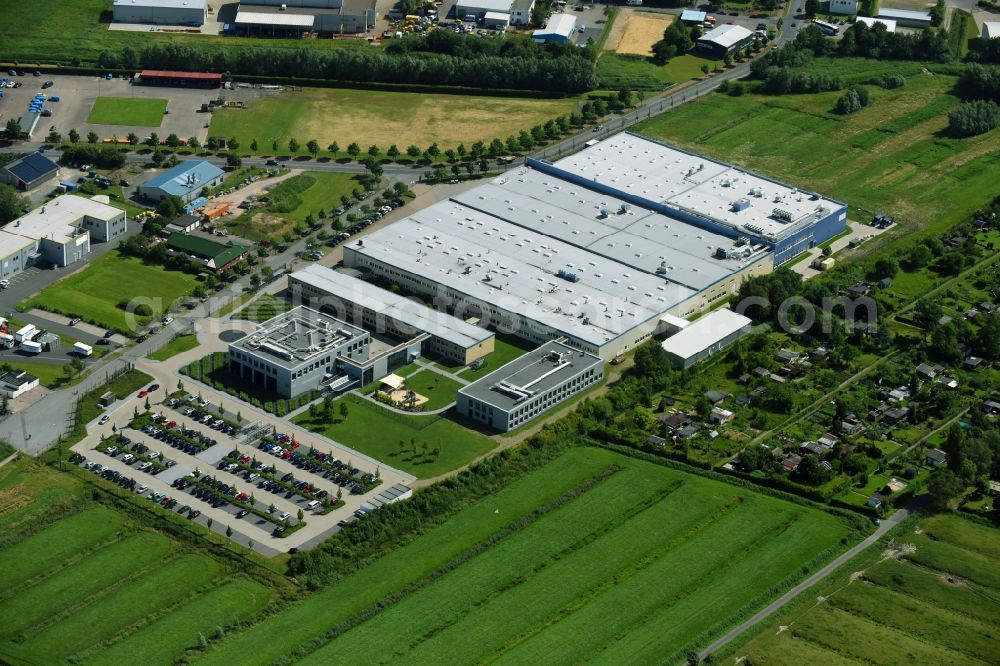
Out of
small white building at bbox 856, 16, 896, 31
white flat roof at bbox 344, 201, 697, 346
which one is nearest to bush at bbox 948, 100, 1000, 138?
small white building at bbox 856, 16, 896, 31

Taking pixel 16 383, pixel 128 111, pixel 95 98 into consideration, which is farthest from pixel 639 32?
pixel 16 383

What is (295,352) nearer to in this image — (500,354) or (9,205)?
(500,354)

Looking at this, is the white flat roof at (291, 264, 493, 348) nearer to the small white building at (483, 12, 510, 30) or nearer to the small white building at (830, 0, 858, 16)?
the small white building at (483, 12, 510, 30)

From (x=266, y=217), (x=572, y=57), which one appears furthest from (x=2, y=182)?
(x=572, y=57)

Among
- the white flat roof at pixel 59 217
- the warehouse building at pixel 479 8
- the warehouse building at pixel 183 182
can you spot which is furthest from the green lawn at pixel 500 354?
the warehouse building at pixel 479 8

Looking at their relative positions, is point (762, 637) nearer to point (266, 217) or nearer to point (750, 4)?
point (266, 217)

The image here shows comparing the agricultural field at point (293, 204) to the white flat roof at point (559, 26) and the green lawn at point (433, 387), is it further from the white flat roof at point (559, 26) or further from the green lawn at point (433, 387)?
the white flat roof at point (559, 26)
